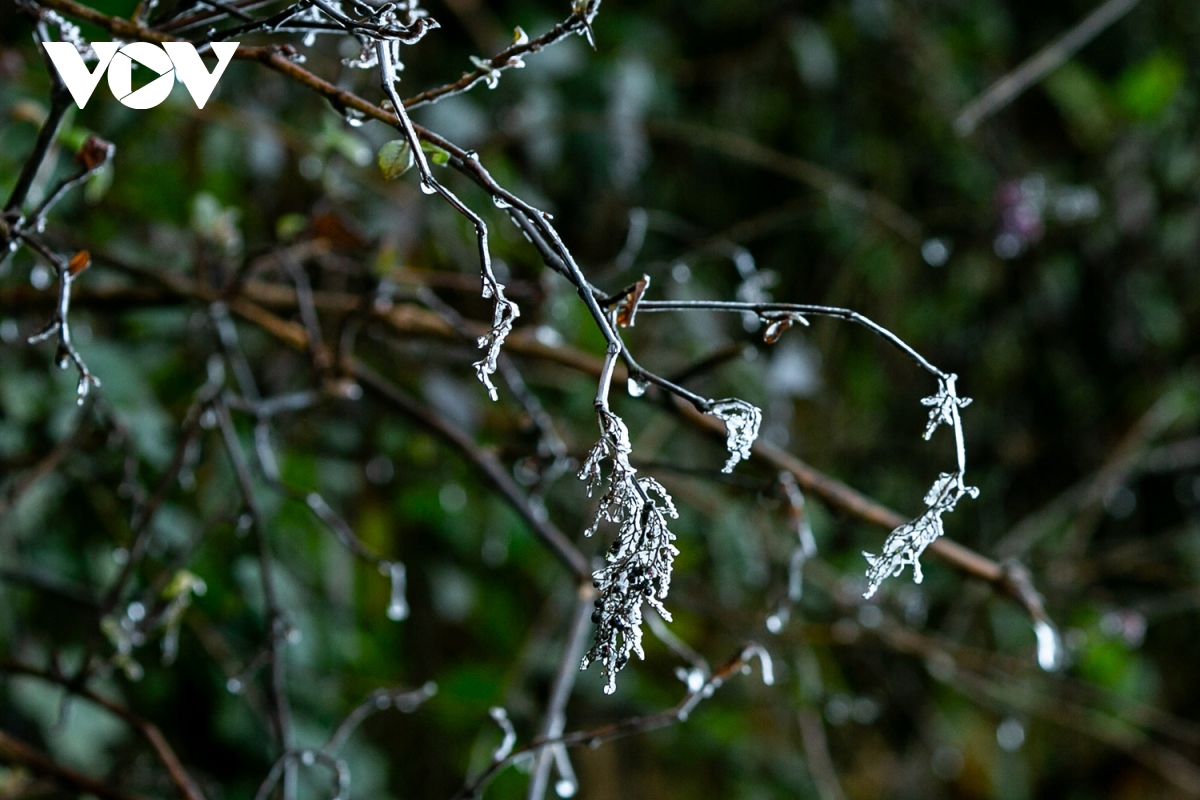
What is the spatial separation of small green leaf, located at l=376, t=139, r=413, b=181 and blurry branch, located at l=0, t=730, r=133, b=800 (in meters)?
0.35

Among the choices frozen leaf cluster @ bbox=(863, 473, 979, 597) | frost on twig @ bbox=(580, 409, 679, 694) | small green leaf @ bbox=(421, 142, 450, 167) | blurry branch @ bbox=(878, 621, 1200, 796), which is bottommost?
frost on twig @ bbox=(580, 409, 679, 694)

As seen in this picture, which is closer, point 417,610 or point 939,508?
point 939,508

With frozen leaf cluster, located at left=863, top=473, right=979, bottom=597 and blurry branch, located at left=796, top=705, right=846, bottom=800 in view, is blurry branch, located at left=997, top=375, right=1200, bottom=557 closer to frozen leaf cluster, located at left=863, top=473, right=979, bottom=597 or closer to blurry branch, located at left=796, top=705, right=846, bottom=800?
blurry branch, located at left=796, top=705, right=846, bottom=800

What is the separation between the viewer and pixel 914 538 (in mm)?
251

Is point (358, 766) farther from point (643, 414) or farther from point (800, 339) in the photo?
point (800, 339)

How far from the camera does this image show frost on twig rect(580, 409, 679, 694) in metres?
0.24

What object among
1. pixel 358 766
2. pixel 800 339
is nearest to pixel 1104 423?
pixel 800 339

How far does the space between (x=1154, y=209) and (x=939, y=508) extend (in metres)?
1.27

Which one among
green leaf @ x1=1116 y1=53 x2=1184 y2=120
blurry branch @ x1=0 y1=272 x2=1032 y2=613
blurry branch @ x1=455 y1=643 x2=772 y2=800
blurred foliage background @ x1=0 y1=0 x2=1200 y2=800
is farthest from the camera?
green leaf @ x1=1116 y1=53 x2=1184 y2=120

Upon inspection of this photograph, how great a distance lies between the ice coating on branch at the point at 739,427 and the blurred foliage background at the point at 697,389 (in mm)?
306

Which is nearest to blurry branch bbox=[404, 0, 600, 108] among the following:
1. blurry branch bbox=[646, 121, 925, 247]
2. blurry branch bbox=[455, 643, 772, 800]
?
blurry branch bbox=[455, 643, 772, 800]

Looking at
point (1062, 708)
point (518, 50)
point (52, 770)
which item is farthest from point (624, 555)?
point (1062, 708)

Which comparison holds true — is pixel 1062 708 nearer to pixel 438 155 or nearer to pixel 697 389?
pixel 697 389

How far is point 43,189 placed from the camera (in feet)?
1.90
